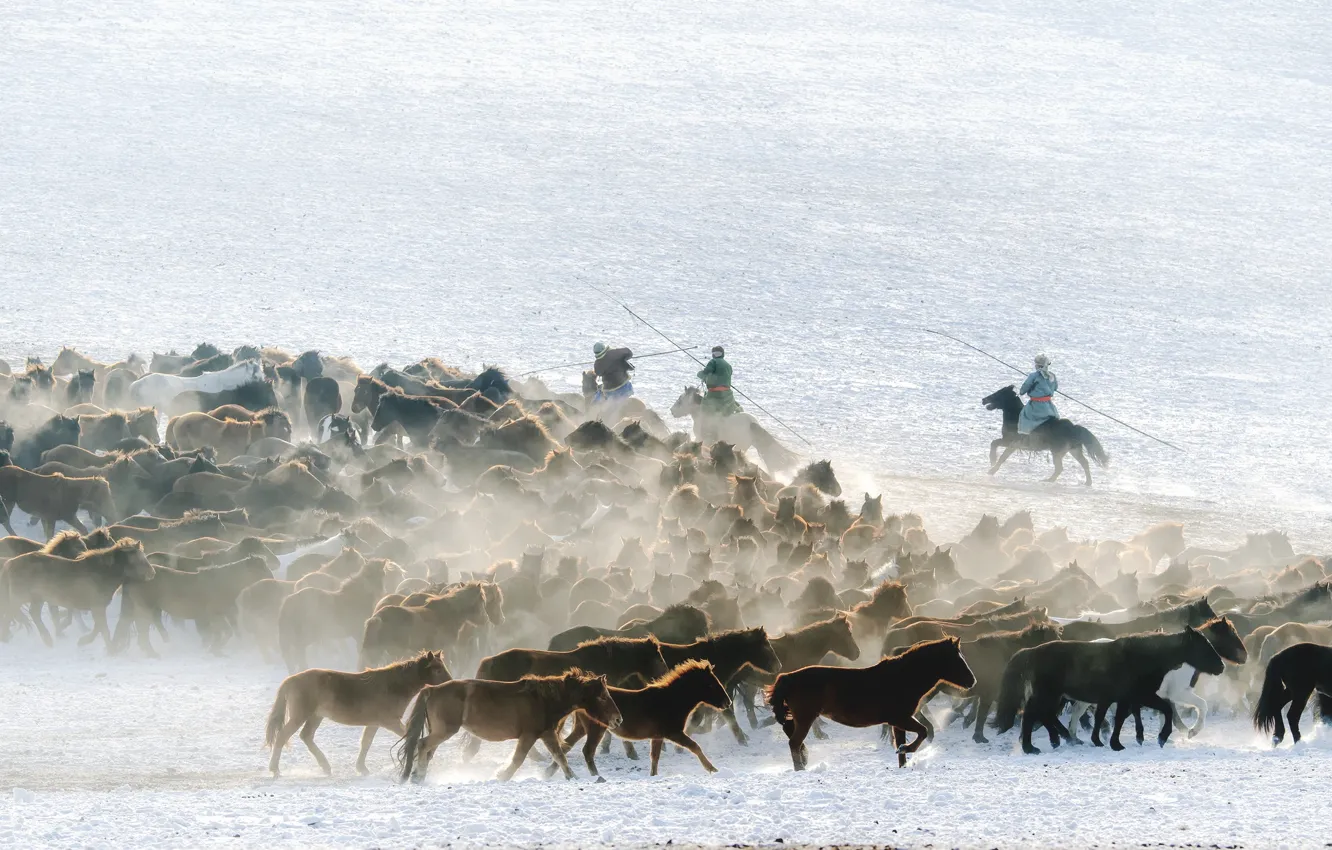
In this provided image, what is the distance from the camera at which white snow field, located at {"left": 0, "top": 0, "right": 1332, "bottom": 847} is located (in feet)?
29.2

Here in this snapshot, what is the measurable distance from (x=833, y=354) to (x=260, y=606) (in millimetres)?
20551

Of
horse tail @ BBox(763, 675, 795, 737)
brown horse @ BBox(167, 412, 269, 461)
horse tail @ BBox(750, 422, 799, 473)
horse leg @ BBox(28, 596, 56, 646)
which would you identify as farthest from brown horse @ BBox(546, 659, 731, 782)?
horse tail @ BBox(750, 422, 799, 473)

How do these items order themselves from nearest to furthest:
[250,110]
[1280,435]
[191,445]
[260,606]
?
[260,606] < [191,445] < [1280,435] < [250,110]

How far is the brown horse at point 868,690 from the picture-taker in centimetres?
984

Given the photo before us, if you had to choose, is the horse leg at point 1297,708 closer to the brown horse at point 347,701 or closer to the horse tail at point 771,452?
the brown horse at point 347,701

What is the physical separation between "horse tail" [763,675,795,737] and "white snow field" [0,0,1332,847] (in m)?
0.46

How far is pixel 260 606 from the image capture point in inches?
505

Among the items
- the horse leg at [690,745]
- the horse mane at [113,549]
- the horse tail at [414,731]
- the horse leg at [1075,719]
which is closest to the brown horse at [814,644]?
the horse leg at [690,745]

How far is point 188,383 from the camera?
74.6ft

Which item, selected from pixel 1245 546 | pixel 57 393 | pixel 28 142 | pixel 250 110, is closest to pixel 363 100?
pixel 250 110

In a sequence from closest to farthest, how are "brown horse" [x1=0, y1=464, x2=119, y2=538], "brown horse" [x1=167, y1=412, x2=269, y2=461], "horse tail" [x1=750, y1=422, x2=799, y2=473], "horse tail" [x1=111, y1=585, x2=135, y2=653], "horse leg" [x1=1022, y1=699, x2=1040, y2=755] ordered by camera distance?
"horse leg" [x1=1022, y1=699, x2=1040, y2=755] → "horse tail" [x1=111, y1=585, x2=135, y2=653] → "brown horse" [x1=0, y1=464, x2=119, y2=538] → "brown horse" [x1=167, y1=412, x2=269, y2=461] → "horse tail" [x1=750, y1=422, x2=799, y2=473]

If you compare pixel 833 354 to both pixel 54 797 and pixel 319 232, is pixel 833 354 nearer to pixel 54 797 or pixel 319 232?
pixel 319 232

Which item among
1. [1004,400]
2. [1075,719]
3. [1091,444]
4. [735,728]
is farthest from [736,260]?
[735,728]

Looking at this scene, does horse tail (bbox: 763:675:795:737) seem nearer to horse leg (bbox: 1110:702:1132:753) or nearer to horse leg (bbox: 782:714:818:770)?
horse leg (bbox: 782:714:818:770)
